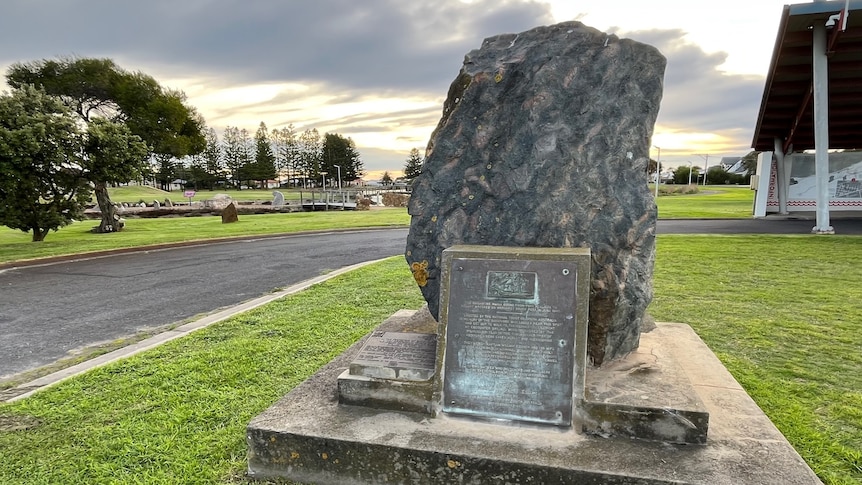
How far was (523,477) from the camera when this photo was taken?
2.32 metres

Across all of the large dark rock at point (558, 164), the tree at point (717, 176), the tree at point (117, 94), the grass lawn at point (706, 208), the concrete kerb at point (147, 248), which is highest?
the tree at point (117, 94)

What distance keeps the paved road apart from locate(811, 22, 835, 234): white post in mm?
10790

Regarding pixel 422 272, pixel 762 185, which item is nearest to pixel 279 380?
pixel 422 272

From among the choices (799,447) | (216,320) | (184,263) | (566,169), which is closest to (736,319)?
(799,447)

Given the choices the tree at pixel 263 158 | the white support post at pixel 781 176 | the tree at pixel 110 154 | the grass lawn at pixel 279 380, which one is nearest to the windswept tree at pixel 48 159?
the tree at pixel 110 154

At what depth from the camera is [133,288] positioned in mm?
7734

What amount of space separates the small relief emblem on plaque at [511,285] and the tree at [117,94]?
27522mm

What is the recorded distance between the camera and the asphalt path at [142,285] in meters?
5.31

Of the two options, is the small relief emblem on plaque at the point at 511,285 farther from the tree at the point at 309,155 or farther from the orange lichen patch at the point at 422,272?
the tree at the point at 309,155

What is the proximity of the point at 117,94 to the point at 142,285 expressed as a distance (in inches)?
927

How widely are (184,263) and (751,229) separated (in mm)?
15340

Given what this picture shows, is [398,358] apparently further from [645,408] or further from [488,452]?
[645,408]

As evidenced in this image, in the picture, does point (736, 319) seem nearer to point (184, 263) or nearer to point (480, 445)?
point (480, 445)

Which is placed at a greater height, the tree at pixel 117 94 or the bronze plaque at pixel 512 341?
the tree at pixel 117 94
